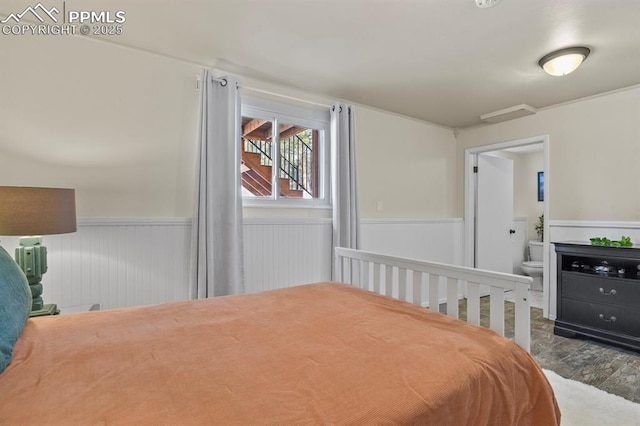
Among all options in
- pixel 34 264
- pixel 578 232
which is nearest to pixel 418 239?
pixel 578 232

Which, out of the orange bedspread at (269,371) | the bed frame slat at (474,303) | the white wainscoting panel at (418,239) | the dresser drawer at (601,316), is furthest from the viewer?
the white wainscoting panel at (418,239)

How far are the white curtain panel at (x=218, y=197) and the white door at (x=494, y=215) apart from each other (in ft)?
10.5

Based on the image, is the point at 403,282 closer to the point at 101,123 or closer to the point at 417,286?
the point at 417,286

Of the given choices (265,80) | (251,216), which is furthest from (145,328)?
(265,80)

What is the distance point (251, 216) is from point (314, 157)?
96 cm

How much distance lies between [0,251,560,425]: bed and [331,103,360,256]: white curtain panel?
1.69 m

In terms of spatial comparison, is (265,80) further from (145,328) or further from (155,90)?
(145,328)

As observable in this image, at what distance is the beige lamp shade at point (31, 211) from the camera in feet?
5.11

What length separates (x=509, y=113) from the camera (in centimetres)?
357

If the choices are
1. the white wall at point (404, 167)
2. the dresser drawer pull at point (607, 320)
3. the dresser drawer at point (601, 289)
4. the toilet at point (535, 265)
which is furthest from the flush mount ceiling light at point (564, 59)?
the toilet at point (535, 265)

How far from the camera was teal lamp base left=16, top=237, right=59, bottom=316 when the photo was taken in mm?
1729

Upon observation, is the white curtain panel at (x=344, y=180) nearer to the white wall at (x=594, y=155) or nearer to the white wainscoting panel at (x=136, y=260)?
the white wainscoting panel at (x=136, y=260)

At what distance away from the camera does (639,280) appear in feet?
8.63

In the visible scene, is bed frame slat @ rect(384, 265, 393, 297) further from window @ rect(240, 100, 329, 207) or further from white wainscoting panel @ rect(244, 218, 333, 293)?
window @ rect(240, 100, 329, 207)
